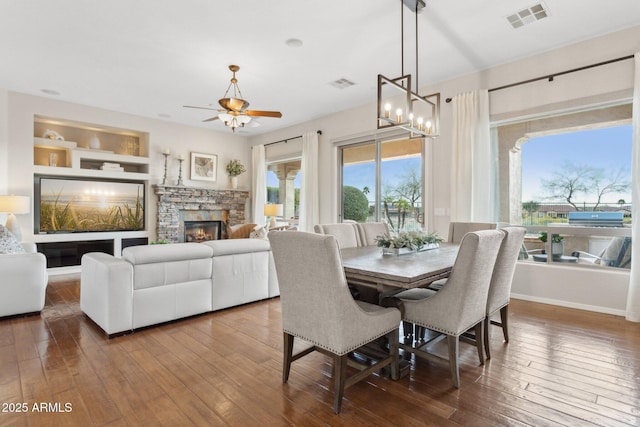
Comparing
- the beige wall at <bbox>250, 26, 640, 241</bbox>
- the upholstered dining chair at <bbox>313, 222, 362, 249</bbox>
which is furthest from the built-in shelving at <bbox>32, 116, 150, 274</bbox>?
the upholstered dining chair at <bbox>313, 222, 362, 249</bbox>

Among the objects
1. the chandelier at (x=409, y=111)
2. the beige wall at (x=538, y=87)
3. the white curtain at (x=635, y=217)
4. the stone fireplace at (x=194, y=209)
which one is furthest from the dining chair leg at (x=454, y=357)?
the stone fireplace at (x=194, y=209)

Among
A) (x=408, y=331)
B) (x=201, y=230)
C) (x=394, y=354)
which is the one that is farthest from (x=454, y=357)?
(x=201, y=230)

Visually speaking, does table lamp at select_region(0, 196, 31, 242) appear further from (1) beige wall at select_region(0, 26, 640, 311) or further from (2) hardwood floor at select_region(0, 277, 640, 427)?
(2) hardwood floor at select_region(0, 277, 640, 427)

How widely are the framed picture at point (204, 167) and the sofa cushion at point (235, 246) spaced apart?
162 inches

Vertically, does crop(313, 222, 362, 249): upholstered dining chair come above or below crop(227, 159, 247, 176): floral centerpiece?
below

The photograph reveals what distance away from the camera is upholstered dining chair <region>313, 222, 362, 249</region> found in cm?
329

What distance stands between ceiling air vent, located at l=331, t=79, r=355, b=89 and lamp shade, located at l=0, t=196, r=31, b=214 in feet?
15.5

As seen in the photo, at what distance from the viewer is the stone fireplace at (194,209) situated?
6738 mm

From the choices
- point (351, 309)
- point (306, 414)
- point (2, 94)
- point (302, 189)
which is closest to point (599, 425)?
point (351, 309)

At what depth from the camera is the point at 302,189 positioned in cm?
677

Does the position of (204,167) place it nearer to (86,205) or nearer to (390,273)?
(86,205)

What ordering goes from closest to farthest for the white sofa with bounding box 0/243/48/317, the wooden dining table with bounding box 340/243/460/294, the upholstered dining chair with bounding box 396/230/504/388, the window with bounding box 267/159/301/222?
the wooden dining table with bounding box 340/243/460/294, the upholstered dining chair with bounding box 396/230/504/388, the white sofa with bounding box 0/243/48/317, the window with bounding box 267/159/301/222

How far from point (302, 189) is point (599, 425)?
5.58 m

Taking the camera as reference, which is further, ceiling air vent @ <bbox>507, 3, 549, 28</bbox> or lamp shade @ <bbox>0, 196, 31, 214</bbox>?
lamp shade @ <bbox>0, 196, 31, 214</bbox>
